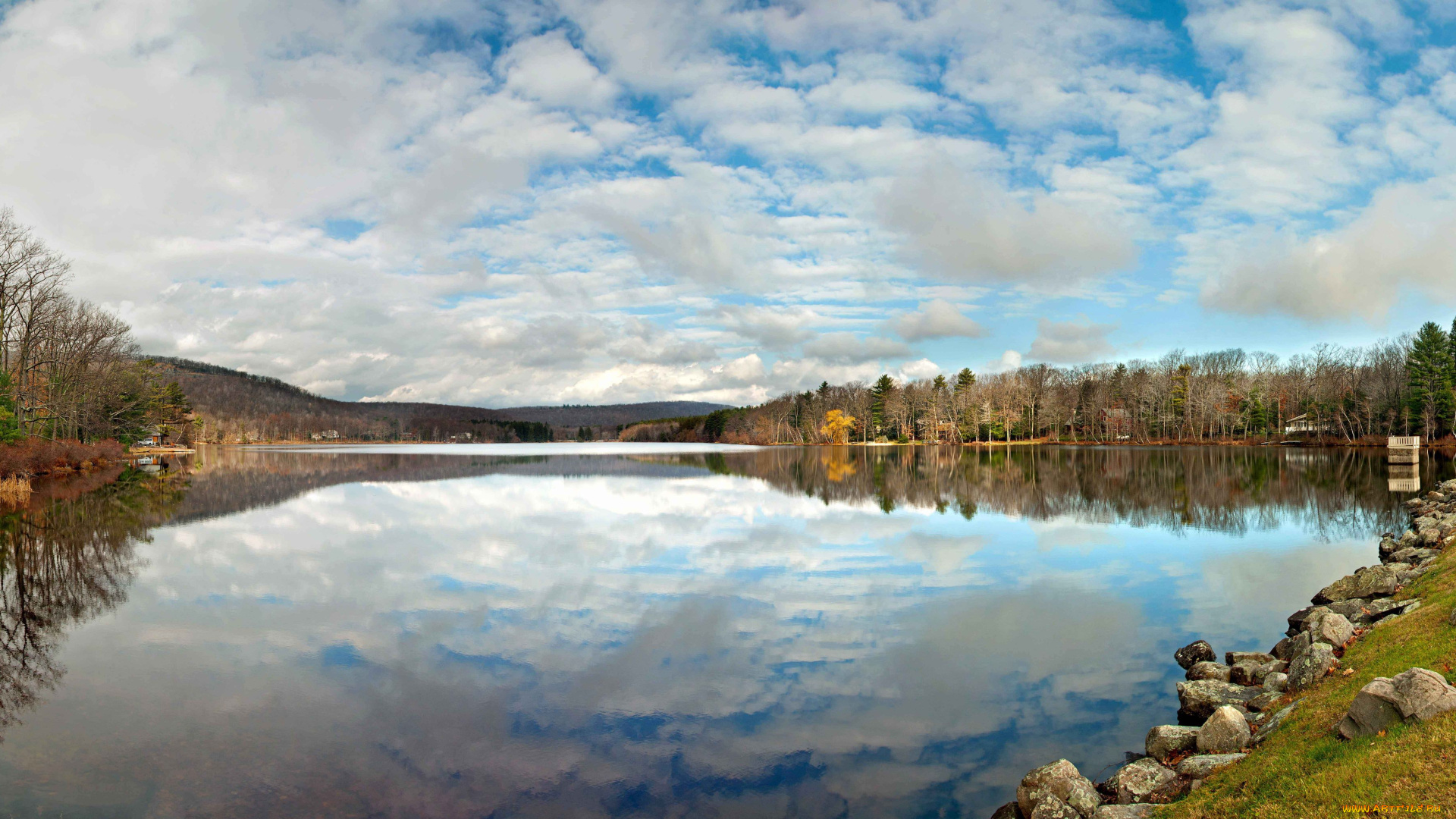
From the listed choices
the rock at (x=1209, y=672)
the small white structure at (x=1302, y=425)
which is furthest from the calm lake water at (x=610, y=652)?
the small white structure at (x=1302, y=425)

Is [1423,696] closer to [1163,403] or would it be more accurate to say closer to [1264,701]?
[1264,701]

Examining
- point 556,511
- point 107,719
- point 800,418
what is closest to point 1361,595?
point 107,719

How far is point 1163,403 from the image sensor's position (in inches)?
3802

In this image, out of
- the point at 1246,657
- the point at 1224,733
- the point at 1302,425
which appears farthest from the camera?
the point at 1302,425

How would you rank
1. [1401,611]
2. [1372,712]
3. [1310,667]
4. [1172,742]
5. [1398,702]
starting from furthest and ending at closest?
[1401,611], [1310,667], [1172,742], [1372,712], [1398,702]

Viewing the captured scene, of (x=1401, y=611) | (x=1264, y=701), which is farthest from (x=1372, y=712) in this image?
(x=1401, y=611)

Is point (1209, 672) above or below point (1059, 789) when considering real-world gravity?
below

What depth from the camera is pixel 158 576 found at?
15.6 meters

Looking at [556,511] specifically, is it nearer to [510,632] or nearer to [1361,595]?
[510,632]

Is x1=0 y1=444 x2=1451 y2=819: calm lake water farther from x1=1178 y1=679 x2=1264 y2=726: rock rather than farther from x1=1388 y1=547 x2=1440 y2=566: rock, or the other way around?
x1=1388 y1=547 x2=1440 y2=566: rock

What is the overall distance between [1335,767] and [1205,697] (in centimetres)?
349

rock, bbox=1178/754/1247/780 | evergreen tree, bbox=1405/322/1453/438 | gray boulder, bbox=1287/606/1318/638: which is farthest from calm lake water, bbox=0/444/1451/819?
evergreen tree, bbox=1405/322/1453/438

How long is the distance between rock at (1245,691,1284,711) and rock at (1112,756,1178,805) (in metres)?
2.18

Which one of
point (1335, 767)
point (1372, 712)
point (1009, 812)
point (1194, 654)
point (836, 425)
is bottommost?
point (1009, 812)
